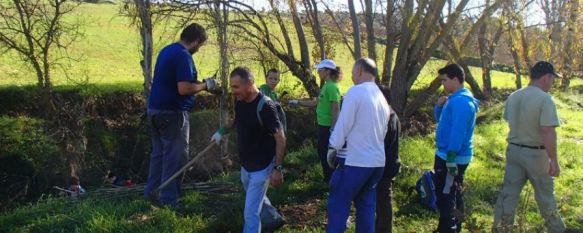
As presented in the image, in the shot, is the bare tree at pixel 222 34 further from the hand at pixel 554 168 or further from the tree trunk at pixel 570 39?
the tree trunk at pixel 570 39

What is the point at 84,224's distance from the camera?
5.30 meters

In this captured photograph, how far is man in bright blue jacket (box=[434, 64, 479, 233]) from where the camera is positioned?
4.97 m

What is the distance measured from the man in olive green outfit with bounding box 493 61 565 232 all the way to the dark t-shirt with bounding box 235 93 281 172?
2.28m

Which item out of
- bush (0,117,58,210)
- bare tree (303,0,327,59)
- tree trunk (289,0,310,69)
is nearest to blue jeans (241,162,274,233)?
bush (0,117,58,210)

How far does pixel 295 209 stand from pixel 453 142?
2243mm

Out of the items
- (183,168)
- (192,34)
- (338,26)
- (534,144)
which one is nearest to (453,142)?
Answer: (534,144)

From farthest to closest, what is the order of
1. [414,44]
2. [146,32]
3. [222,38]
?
[414,44]
[146,32]
[222,38]

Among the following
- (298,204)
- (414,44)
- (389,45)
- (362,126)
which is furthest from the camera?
(389,45)

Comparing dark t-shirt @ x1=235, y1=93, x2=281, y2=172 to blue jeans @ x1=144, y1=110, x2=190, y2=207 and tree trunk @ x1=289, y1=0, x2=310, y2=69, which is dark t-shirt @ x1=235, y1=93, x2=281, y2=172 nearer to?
blue jeans @ x1=144, y1=110, x2=190, y2=207

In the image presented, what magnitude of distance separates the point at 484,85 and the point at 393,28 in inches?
444

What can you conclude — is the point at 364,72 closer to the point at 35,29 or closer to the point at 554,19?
the point at 35,29

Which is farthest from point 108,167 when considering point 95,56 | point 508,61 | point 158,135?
point 508,61

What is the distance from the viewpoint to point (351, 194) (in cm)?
445

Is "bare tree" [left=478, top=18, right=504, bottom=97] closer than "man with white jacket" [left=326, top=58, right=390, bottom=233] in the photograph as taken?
No
